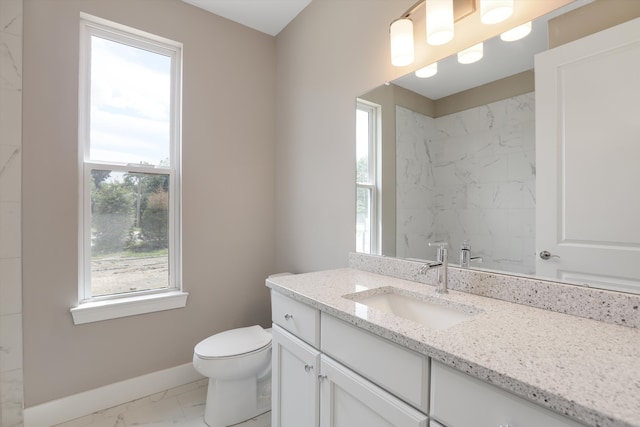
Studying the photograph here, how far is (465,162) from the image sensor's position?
4.20 ft

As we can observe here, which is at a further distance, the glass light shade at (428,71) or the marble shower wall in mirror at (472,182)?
the glass light shade at (428,71)

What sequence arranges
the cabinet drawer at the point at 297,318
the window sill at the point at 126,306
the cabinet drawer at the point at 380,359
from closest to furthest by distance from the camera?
the cabinet drawer at the point at 380,359 < the cabinet drawer at the point at 297,318 < the window sill at the point at 126,306

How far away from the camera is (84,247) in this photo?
6.15 ft

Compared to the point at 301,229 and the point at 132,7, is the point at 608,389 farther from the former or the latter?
the point at 132,7

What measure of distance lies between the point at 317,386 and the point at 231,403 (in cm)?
91

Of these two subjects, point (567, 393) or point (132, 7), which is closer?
point (567, 393)

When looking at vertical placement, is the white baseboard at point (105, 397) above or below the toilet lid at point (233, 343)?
below

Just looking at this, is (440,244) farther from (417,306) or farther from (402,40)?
(402,40)

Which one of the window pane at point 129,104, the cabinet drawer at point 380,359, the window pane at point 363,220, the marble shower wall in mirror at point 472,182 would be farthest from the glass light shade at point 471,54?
the window pane at point 129,104

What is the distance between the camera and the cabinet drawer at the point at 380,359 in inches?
30.6

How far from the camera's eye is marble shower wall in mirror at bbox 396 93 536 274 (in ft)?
3.59

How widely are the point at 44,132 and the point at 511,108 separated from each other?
2362 millimetres

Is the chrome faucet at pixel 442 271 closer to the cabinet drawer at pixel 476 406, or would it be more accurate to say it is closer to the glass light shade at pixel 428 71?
the cabinet drawer at pixel 476 406

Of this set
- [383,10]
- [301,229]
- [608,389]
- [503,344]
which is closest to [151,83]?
[301,229]
